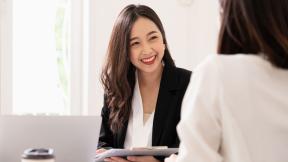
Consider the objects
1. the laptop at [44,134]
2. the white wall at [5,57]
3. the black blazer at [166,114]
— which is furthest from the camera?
the white wall at [5,57]

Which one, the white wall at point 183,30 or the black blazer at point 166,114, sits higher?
the white wall at point 183,30

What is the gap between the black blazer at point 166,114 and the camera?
2.17 metres

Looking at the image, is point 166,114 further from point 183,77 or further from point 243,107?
point 243,107

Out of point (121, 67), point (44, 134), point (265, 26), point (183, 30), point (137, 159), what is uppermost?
point (183, 30)

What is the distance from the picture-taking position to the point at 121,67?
234cm

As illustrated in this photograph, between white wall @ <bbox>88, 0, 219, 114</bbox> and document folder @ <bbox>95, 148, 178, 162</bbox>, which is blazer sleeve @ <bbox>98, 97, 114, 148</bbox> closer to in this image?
document folder @ <bbox>95, 148, 178, 162</bbox>

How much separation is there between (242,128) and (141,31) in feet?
4.48

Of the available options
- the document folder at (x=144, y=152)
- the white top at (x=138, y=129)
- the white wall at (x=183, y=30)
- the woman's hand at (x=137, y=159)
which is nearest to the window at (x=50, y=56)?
the white wall at (x=183, y=30)

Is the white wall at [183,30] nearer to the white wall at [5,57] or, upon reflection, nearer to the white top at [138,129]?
the white wall at [5,57]

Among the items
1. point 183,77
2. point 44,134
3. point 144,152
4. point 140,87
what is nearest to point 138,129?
point 140,87

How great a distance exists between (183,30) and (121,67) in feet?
4.13

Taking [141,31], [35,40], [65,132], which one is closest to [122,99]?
[141,31]

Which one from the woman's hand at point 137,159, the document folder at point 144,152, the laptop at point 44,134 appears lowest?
the woman's hand at point 137,159

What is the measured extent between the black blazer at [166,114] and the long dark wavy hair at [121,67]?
0.05 meters
